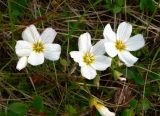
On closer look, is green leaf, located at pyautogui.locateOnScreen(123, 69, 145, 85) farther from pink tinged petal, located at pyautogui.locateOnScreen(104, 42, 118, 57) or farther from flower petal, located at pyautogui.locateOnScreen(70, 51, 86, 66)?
flower petal, located at pyautogui.locateOnScreen(70, 51, 86, 66)

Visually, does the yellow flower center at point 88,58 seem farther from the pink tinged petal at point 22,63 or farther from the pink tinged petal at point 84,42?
the pink tinged petal at point 22,63

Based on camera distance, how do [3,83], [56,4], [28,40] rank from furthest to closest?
1. [56,4]
2. [3,83]
3. [28,40]

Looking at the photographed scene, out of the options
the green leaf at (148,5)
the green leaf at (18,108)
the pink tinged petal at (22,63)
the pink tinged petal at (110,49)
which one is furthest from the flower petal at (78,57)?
the green leaf at (148,5)

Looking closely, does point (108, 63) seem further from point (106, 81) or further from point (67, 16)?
point (67, 16)

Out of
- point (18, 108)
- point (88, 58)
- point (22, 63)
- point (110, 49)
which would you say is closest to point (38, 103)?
point (18, 108)

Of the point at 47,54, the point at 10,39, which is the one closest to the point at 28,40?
the point at 47,54

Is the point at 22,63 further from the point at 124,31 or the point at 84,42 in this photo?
the point at 124,31

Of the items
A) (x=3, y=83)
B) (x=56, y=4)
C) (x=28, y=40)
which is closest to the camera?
(x=28, y=40)
